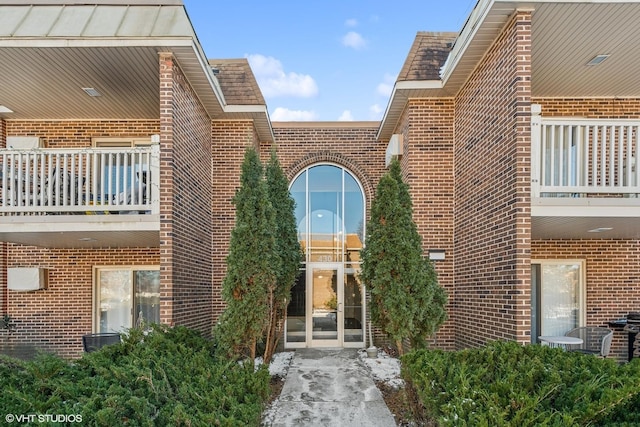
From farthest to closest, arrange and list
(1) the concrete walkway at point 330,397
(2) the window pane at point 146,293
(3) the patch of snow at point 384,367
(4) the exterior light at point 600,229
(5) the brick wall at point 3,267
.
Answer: (2) the window pane at point 146,293 < (5) the brick wall at point 3,267 < (3) the patch of snow at point 384,367 < (4) the exterior light at point 600,229 < (1) the concrete walkway at point 330,397

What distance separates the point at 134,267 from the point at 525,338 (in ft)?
23.7

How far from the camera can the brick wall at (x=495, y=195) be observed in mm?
5168

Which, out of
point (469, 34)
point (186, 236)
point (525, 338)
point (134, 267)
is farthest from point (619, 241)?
point (134, 267)

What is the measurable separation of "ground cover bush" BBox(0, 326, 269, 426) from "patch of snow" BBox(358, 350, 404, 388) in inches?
125

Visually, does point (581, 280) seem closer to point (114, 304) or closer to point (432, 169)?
point (432, 169)

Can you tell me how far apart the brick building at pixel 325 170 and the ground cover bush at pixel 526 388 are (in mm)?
1125

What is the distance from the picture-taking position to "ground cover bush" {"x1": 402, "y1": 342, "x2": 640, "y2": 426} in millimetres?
3111

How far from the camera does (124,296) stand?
8656 mm

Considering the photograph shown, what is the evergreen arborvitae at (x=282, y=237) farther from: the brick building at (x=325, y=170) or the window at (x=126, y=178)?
the window at (x=126, y=178)

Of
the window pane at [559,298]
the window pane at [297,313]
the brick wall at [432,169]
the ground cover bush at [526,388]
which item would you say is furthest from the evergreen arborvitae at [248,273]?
the window pane at [559,298]

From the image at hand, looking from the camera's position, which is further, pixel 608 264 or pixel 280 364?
pixel 280 364

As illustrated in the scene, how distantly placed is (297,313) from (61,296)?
5.01m

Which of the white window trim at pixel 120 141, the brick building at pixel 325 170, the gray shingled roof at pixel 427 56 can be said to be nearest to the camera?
the brick building at pixel 325 170

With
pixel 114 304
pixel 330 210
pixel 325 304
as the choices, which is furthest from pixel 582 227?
pixel 114 304
